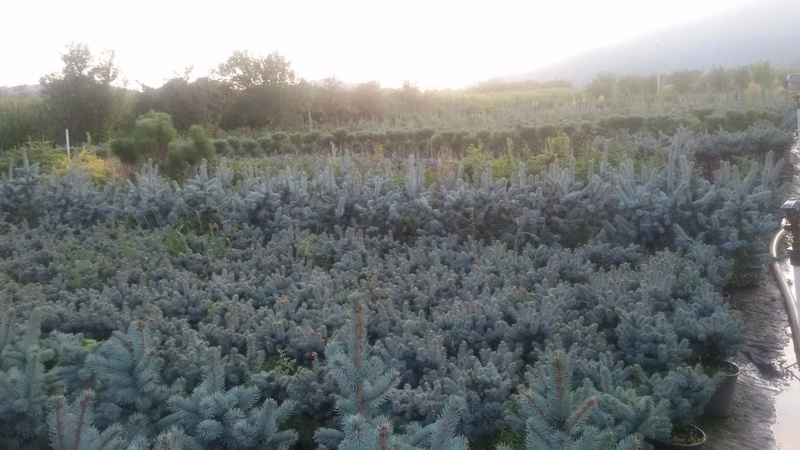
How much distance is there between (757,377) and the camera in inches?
165

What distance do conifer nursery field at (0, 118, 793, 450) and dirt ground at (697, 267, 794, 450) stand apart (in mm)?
255

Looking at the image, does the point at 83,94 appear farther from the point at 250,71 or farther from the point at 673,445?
the point at 673,445

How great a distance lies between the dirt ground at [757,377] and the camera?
344 centimetres

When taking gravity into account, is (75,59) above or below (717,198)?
above

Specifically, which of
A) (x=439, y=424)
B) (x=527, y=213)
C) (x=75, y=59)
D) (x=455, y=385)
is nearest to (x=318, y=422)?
(x=455, y=385)

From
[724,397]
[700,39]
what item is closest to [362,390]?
[724,397]

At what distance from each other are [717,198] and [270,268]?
Result: 336cm

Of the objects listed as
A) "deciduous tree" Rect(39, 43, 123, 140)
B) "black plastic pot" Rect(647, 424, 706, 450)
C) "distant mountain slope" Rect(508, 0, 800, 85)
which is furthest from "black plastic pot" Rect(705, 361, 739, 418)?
"distant mountain slope" Rect(508, 0, 800, 85)

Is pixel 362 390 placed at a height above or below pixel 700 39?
below

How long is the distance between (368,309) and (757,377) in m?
2.33

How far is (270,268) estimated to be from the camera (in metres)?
4.79

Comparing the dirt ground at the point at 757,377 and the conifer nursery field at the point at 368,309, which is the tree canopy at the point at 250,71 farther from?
the dirt ground at the point at 757,377

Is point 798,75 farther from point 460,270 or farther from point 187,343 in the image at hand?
point 187,343

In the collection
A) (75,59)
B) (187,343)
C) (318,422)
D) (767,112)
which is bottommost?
(318,422)
